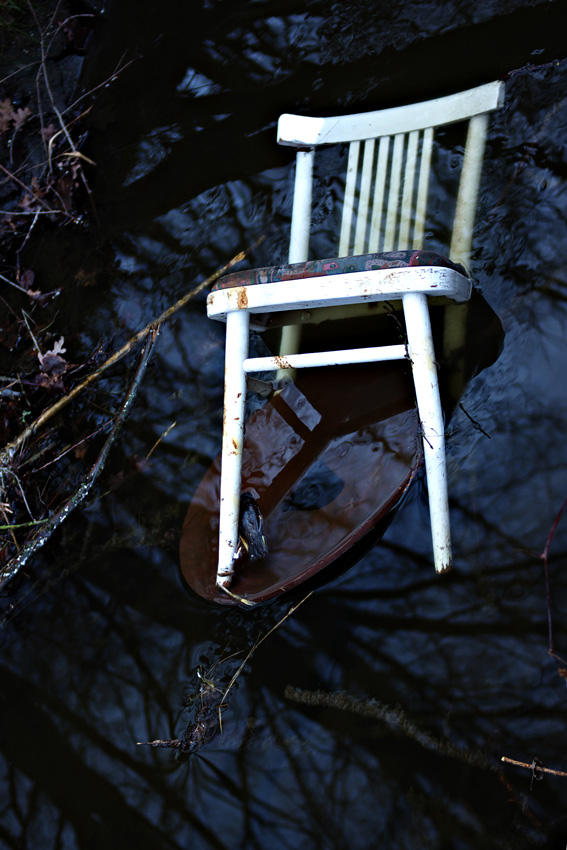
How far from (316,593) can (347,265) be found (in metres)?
1.12

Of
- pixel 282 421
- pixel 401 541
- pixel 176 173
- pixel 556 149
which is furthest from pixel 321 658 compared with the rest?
pixel 176 173

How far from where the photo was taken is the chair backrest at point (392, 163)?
2125 millimetres

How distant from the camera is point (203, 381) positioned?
8.62ft

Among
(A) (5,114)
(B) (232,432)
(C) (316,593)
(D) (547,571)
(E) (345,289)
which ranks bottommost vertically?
(C) (316,593)

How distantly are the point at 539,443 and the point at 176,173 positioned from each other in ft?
6.78

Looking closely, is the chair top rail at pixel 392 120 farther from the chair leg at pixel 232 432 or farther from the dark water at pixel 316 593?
the chair leg at pixel 232 432

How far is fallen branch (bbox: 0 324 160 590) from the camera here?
255 centimetres

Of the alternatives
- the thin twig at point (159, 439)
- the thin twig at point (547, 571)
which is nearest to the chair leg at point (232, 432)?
the thin twig at point (159, 439)

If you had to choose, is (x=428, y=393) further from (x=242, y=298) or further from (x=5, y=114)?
(x=5, y=114)

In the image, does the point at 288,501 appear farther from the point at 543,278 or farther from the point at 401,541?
the point at 543,278

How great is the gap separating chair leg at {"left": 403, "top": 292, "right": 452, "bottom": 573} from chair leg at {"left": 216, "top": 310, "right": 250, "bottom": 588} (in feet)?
1.73

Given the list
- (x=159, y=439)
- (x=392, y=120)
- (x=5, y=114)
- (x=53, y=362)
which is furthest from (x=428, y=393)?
(x=5, y=114)

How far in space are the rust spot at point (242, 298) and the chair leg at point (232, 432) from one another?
4cm

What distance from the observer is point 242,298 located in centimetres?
192
